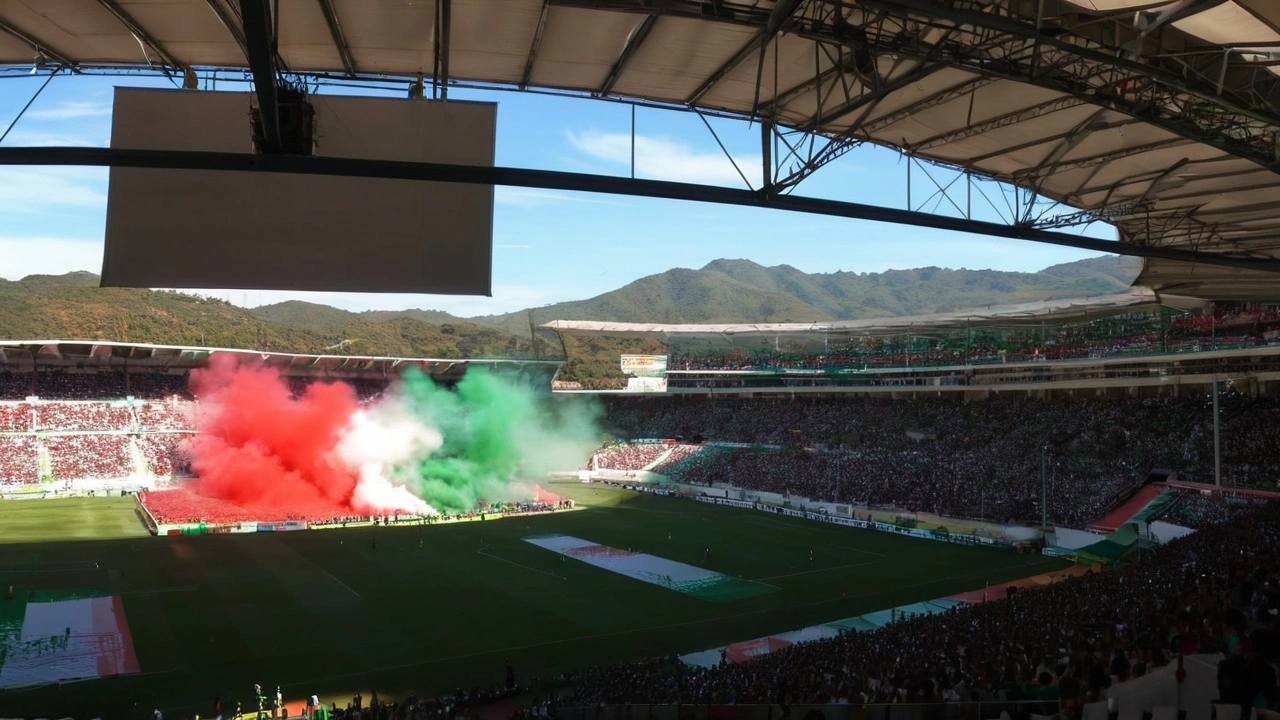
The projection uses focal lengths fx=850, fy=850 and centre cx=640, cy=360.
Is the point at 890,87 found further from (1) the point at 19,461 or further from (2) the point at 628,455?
(2) the point at 628,455

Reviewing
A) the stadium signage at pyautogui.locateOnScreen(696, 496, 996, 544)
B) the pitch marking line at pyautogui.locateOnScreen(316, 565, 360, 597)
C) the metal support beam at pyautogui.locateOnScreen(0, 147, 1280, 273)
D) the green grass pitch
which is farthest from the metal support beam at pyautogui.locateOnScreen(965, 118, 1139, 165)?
the stadium signage at pyautogui.locateOnScreen(696, 496, 996, 544)

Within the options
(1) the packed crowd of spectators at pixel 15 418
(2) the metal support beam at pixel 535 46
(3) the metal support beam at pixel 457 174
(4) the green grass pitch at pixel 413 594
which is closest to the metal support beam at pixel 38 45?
(3) the metal support beam at pixel 457 174

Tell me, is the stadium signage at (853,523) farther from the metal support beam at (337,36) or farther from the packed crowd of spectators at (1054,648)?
the metal support beam at (337,36)

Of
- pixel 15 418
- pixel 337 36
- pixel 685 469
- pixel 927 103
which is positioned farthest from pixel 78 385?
pixel 927 103

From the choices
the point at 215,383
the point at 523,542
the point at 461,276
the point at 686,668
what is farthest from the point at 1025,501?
the point at 215,383

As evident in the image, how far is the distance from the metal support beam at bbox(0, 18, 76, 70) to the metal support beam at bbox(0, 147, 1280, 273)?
143 centimetres

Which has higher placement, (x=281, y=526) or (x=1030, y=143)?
(x=1030, y=143)

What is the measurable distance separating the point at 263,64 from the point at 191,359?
59.2m

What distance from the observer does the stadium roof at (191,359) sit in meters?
52.2

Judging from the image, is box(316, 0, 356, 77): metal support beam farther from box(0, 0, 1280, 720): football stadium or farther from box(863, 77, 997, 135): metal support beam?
box(863, 77, 997, 135): metal support beam

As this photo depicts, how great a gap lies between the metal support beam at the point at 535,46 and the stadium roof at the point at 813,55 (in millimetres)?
24

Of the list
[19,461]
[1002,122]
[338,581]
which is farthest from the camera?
[19,461]

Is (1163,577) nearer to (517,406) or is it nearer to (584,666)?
(584,666)

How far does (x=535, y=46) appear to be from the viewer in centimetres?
895
